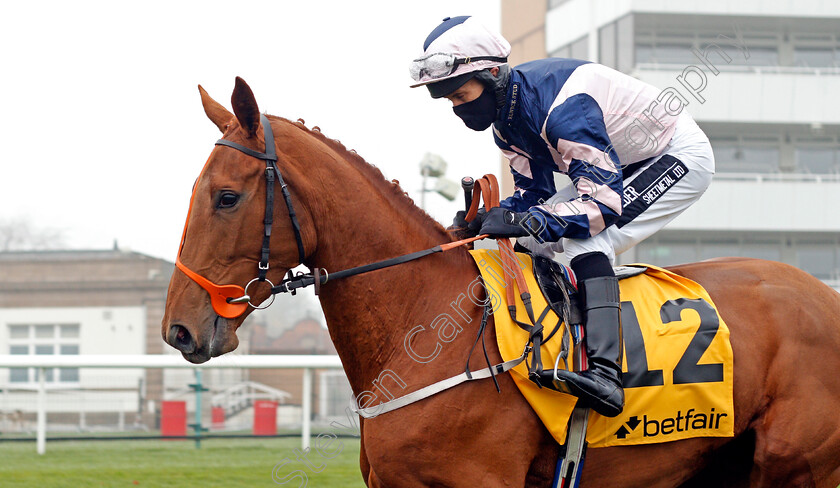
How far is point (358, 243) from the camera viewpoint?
2.74m

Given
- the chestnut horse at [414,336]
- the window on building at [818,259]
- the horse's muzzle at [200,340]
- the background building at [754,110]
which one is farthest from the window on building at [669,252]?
the horse's muzzle at [200,340]

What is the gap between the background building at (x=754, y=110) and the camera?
21625 mm

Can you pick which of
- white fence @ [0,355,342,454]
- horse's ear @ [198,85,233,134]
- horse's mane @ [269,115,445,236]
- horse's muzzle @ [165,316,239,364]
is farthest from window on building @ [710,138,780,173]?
horse's muzzle @ [165,316,239,364]

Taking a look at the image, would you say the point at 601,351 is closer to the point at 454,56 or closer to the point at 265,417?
the point at 454,56

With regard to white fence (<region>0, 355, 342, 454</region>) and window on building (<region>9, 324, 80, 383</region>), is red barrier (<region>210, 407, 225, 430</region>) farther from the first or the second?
window on building (<region>9, 324, 80, 383</region>)

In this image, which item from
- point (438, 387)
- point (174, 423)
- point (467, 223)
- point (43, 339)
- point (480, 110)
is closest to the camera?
point (438, 387)

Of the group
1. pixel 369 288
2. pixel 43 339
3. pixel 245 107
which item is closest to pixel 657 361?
pixel 369 288

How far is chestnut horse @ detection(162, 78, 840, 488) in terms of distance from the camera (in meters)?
2.56

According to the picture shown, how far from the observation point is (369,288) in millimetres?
2725

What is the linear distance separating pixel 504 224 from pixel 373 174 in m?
0.49

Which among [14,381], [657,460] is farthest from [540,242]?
[14,381]

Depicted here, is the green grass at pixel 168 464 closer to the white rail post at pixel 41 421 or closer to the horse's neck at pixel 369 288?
the white rail post at pixel 41 421

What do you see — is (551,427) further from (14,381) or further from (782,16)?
(782,16)

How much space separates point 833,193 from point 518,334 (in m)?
22.2
